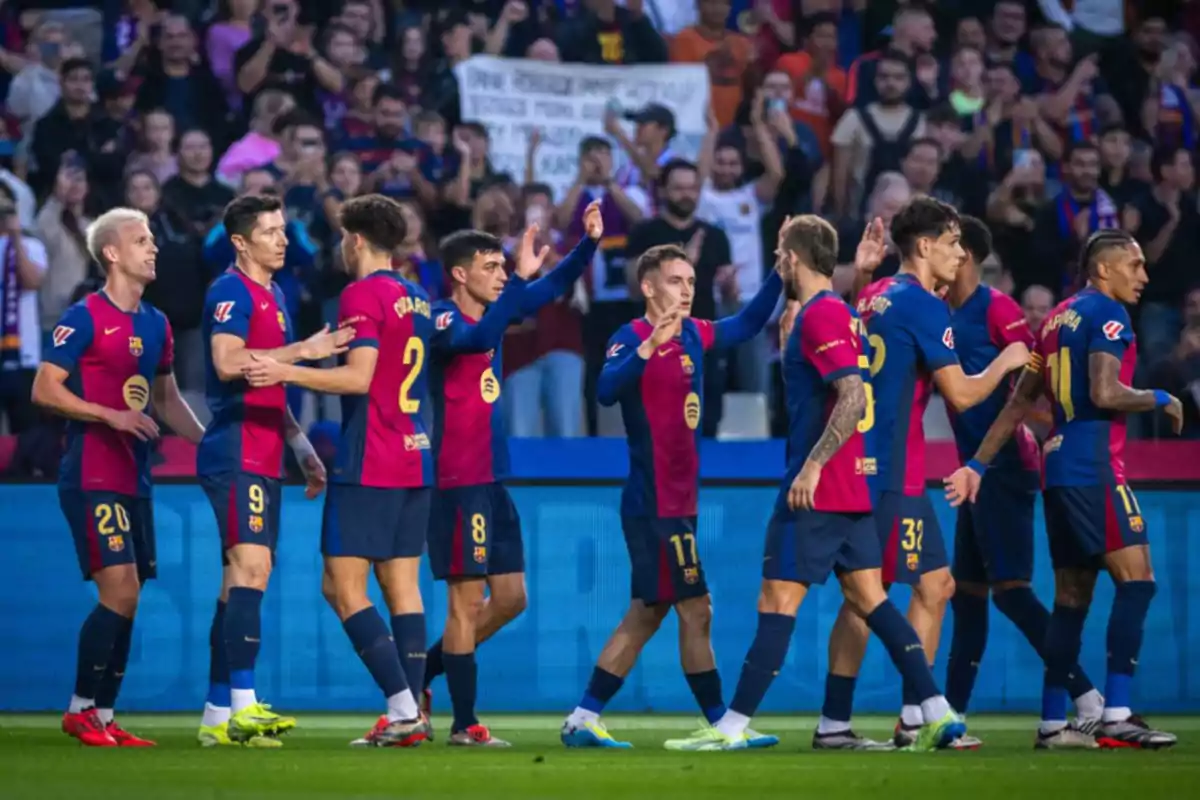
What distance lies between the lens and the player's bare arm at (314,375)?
8672 mm

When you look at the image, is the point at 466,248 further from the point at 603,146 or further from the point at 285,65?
the point at 285,65

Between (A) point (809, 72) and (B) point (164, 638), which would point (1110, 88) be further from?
(B) point (164, 638)

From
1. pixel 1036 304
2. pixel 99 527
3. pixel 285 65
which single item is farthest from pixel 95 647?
pixel 1036 304

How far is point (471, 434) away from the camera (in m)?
9.73

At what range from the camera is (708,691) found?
9375 millimetres

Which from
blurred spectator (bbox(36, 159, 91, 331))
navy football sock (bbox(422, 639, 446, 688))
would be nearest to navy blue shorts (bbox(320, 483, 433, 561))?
navy football sock (bbox(422, 639, 446, 688))

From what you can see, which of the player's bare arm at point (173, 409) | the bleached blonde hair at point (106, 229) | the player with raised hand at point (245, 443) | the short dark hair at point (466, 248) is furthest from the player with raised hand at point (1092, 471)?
the bleached blonde hair at point (106, 229)

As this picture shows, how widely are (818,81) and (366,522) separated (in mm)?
8668

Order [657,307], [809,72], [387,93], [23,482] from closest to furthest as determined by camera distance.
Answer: [657,307] → [23,482] → [387,93] → [809,72]

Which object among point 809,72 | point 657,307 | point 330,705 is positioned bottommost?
point 330,705

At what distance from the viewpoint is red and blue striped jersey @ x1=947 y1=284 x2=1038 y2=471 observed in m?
10.0

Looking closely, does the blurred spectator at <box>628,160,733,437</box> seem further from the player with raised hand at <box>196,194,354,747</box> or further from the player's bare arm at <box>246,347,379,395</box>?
the player's bare arm at <box>246,347,379,395</box>

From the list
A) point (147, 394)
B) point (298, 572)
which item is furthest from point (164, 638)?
point (147, 394)

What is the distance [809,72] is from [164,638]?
7.51m
